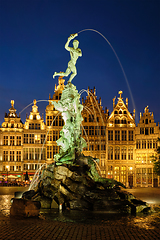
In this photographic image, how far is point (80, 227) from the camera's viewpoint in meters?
14.4

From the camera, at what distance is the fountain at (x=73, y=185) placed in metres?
20.0

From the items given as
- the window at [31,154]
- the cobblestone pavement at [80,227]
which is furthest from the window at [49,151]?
the cobblestone pavement at [80,227]

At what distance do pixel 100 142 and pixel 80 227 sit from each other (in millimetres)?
47301

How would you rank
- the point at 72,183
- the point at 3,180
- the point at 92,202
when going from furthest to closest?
the point at 3,180
the point at 72,183
the point at 92,202

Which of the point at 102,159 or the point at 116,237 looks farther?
the point at 102,159

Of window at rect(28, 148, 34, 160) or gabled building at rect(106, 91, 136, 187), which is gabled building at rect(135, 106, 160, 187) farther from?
window at rect(28, 148, 34, 160)

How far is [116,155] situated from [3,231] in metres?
48.8

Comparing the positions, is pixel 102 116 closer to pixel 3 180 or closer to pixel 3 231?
pixel 3 180

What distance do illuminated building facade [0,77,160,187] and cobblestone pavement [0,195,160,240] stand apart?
42657 millimetres

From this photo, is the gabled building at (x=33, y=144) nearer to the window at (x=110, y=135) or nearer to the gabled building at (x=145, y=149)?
the window at (x=110, y=135)

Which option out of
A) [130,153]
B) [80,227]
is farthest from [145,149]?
[80,227]

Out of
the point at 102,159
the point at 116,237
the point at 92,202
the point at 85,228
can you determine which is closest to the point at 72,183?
the point at 92,202

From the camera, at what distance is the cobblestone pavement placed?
41.4 ft

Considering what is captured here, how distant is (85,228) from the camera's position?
557 inches
